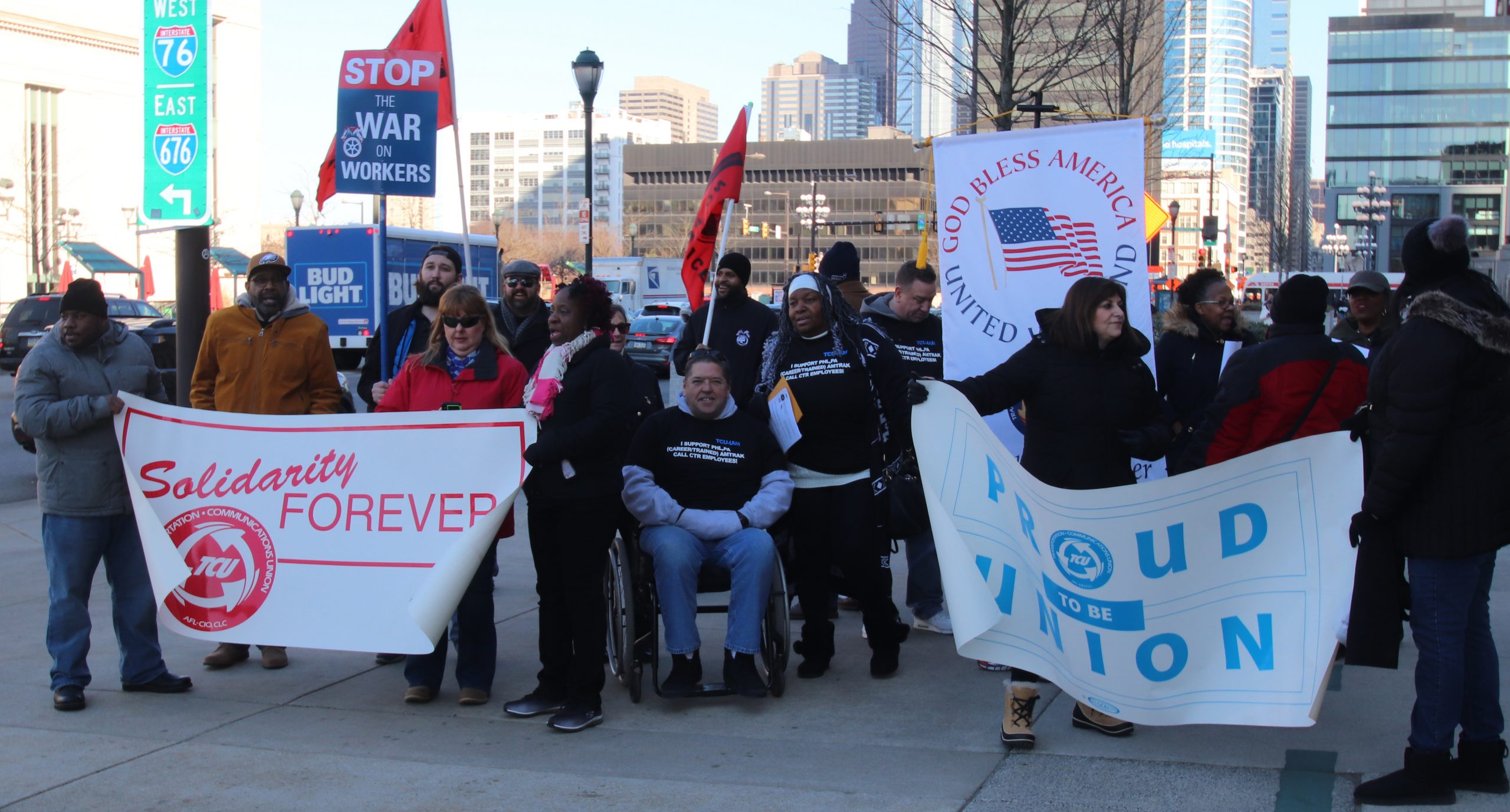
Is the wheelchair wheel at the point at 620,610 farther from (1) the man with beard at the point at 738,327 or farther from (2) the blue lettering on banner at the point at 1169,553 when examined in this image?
(2) the blue lettering on banner at the point at 1169,553

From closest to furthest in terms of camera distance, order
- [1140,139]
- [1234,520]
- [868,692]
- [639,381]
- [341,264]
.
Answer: [1234,520] → [868,692] → [1140,139] → [639,381] → [341,264]

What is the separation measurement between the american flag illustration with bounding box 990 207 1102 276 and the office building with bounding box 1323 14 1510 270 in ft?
396

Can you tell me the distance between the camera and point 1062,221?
275 inches

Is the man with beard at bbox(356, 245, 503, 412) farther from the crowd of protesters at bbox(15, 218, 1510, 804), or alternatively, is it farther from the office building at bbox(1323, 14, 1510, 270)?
the office building at bbox(1323, 14, 1510, 270)

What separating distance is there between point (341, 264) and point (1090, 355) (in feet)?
80.7

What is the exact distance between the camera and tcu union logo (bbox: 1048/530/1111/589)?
5105 mm

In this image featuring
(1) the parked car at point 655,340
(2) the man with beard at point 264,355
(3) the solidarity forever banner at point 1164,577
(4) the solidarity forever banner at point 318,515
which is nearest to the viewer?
(3) the solidarity forever banner at point 1164,577

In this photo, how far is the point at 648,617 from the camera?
613cm

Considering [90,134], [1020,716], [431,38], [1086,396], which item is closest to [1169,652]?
[1020,716]

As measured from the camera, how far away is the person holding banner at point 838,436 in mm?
6145

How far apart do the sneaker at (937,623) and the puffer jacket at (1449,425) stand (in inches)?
120

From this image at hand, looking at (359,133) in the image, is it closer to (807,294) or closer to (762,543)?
(807,294)

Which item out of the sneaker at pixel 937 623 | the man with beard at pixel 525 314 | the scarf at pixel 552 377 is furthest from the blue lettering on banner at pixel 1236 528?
the man with beard at pixel 525 314

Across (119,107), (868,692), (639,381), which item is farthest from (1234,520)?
(119,107)
